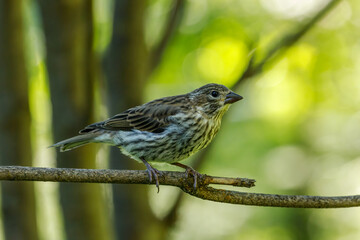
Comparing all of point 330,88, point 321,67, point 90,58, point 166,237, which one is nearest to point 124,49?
point 90,58

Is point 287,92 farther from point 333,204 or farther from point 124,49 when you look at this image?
point 333,204

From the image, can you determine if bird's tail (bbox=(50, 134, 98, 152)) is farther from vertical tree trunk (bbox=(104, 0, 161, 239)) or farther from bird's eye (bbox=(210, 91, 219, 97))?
bird's eye (bbox=(210, 91, 219, 97))

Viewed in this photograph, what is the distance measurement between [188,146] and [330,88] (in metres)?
5.37

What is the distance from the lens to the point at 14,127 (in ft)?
16.4

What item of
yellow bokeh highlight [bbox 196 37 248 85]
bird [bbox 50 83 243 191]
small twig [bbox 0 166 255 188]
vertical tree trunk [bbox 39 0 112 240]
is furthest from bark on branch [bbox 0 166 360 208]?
yellow bokeh highlight [bbox 196 37 248 85]

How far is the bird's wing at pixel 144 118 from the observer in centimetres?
498

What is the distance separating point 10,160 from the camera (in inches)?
197

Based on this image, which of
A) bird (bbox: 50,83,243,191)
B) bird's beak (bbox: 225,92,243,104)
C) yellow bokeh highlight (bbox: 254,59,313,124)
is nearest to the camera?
bird (bbox: 50,83,243,191)

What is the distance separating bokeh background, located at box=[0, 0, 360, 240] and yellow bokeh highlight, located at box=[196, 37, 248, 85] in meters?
0.02

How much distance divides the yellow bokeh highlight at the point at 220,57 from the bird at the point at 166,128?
7.95ft

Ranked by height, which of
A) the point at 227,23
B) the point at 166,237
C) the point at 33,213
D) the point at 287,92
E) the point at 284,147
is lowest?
the point at 166,237

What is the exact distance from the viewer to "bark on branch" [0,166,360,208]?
9.91 ft

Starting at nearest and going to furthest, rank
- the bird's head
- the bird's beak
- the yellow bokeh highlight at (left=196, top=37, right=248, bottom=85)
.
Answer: the bird's beak → the bird's head → the yellow bokeh highlight at (left=196, top=37, right=248, bottom=85)

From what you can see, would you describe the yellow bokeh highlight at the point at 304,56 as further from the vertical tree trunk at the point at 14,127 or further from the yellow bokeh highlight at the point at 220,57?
the vertical tree trunk at the point at 14,127
